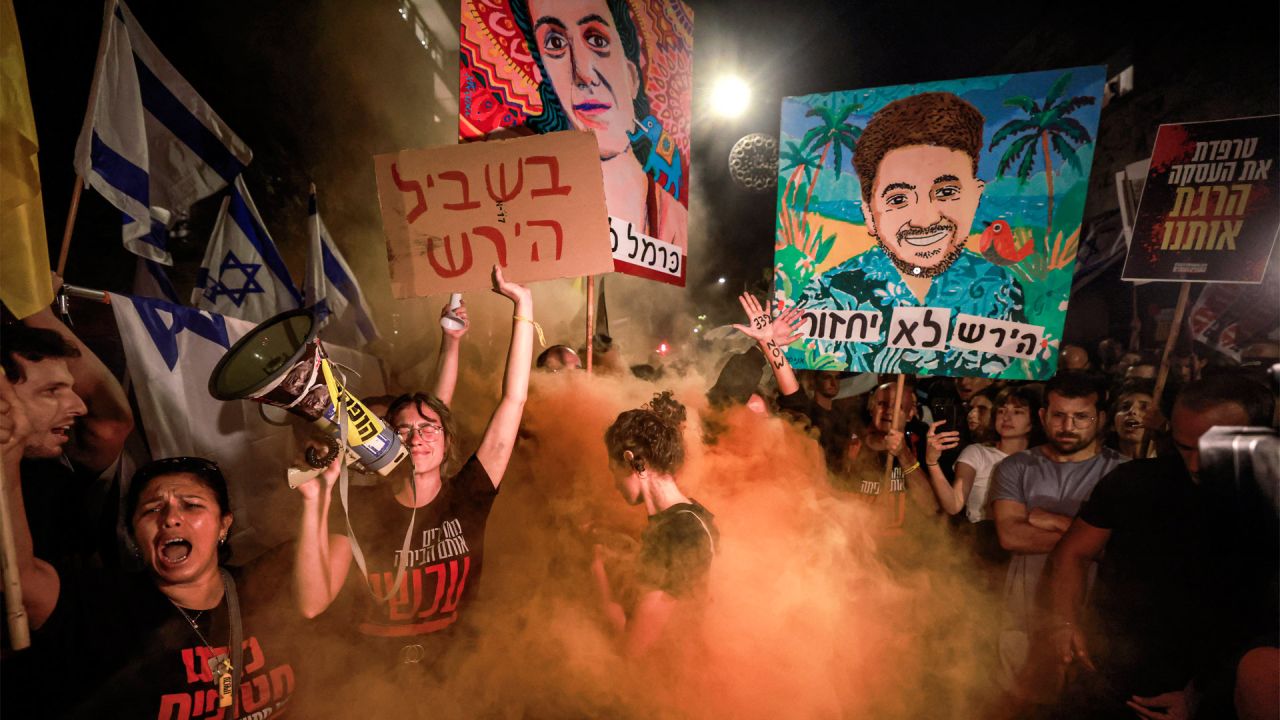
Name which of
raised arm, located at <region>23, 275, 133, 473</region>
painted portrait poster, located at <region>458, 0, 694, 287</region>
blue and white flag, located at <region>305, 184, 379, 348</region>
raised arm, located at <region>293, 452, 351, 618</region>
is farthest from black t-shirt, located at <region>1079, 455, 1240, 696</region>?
blue and white flag, located at <region>305, 184, 379, 348</region>

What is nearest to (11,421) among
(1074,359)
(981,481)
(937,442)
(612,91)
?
(612,91)

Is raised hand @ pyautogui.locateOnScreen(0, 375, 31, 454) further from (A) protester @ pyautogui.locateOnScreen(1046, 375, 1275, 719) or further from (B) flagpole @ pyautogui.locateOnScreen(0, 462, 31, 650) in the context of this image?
(A) protester @ pyautogui.locateOnScreen(1046, 375, 1275, 719)

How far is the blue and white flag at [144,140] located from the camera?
7.25 feet

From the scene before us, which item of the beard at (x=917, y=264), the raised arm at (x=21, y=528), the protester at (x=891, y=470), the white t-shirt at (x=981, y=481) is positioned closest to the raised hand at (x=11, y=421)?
the raised arm at (x=21, y=528)

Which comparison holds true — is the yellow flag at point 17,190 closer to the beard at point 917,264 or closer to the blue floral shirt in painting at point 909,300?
the blue floral shirt in painting at point 909,300

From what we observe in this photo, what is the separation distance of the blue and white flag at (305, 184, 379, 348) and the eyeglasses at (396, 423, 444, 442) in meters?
2.03

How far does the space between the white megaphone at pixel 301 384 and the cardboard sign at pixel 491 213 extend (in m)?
0.47

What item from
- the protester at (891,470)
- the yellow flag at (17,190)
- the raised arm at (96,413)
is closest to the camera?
the yellow flag at (17,190)

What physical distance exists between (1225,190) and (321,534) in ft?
15.0

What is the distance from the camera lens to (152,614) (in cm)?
160

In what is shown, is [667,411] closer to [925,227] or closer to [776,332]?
[776,332]

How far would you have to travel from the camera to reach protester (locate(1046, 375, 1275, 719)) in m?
2.18

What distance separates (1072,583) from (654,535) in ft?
7.78

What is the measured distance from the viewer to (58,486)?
180 cm
